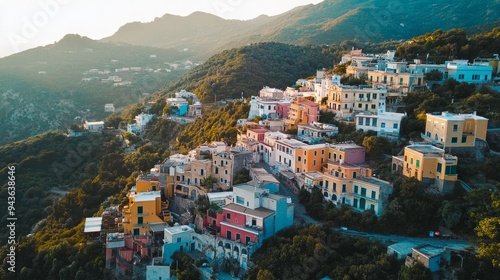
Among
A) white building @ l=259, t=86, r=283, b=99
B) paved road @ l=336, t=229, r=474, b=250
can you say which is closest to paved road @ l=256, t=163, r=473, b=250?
paved road @ l=336, t=229, r=474, b=250

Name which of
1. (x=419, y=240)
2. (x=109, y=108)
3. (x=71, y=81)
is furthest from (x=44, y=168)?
(x=71, y=81)

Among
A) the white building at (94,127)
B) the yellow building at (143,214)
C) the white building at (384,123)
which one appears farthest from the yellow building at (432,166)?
the white building at (94,127)

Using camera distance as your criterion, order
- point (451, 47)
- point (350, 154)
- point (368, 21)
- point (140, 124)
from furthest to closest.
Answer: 1. point (368, 21)
2. point (140, 124)
3. point (451, 47)
4. point (350, 154)

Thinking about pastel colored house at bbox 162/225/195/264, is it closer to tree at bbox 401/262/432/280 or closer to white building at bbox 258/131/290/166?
white building at bbox 258/131/290/166

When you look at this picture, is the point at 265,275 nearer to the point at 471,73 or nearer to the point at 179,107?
the point at 471,73

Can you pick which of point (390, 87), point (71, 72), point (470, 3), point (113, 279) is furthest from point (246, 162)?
point (470, 3)

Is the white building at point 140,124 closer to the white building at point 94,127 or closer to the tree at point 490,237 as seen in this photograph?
the white building at point 94,127
